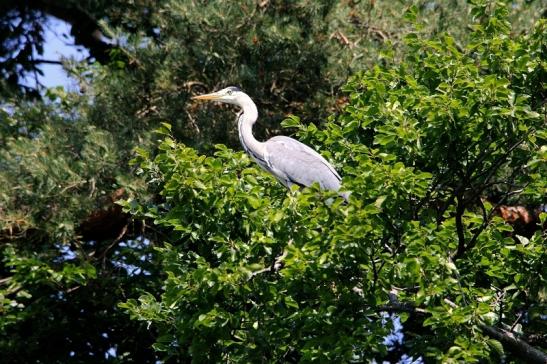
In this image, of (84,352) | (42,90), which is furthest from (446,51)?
(42,90)

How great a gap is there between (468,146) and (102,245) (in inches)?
179

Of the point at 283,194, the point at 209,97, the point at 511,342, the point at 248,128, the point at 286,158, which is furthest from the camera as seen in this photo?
the point at 209,97

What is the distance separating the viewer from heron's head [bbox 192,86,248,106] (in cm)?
894

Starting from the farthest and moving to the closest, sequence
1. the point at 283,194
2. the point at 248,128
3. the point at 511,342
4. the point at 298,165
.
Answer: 1. the point at 248,128
2. the point at 298,165
3. the point at 283,194
4. the point at 511,342

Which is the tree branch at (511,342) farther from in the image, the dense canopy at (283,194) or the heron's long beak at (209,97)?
the heron's long beak at (209,97)

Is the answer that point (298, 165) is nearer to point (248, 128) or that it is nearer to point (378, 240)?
point (248, 128)

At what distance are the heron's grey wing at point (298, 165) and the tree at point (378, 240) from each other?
2.63ft

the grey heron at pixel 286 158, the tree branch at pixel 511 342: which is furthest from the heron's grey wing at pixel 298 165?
the tree branch at pixel 511 342

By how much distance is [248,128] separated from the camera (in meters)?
8.68

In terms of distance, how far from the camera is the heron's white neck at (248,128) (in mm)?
8438

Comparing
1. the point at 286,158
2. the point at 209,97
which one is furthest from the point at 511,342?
the point at 209,97

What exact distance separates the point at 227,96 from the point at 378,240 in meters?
3.53

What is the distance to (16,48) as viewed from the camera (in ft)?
40.3

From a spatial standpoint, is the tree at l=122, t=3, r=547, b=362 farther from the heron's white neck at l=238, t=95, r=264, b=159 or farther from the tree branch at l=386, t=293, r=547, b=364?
the heron's white neck at l=238, t=95, r=264, b=159
